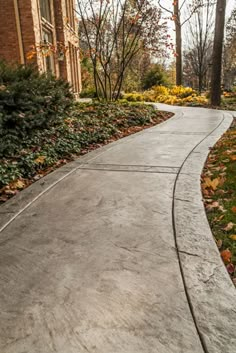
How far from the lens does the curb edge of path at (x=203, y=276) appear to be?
1.17m

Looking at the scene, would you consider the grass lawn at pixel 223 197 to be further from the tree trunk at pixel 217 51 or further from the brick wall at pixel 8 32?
the brick wall at pixel 8 32

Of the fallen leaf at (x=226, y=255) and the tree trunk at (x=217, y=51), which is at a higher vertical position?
the tree trunk at (x=217, y=51)

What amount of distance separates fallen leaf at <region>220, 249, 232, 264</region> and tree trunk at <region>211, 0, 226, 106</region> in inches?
381

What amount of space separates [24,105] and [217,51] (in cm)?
820

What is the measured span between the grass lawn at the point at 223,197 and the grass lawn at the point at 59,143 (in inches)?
73.9

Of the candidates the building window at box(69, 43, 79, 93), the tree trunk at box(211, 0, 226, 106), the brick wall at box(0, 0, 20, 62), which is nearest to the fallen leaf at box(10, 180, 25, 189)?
the brick wall at box(0, 0, 20, 62)

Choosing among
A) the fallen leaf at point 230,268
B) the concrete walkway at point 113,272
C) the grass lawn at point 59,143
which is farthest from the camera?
the grass lawn at point 59,143

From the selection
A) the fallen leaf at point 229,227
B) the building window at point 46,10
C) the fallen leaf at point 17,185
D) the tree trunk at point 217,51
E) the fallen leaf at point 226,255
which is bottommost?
the fallen leaf at point 226,255

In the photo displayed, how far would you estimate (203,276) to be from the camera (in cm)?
151

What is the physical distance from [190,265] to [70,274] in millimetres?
669

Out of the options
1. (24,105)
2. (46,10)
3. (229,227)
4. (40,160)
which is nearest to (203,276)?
(229,227)

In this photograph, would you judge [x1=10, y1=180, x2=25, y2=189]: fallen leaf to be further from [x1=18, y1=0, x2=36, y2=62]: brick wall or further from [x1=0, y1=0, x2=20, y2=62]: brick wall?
[x1=18, y1=0, x2=36, y2=62]: brick wall

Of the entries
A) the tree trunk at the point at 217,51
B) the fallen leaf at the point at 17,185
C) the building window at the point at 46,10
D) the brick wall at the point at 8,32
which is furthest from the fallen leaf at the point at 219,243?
the building window at the point at 46,10

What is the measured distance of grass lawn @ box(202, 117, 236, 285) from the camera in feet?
5.92
